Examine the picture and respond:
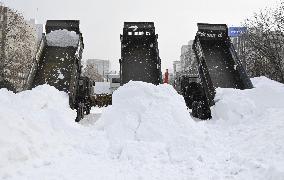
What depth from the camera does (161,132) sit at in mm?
9414

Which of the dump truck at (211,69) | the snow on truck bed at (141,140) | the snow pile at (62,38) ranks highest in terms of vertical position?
the snow pile at (62,38)

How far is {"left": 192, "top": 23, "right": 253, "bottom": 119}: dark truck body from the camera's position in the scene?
1479cm

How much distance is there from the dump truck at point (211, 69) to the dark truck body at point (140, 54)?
1841 millimetres

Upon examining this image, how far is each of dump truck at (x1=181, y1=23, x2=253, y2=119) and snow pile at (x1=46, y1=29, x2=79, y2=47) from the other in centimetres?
539

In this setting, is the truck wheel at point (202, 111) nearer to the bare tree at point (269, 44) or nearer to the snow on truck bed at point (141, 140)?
the snow on truck bed at point (141, 140)

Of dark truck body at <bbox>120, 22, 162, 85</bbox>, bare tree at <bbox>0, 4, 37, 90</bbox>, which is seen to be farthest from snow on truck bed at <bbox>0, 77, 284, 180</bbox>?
bare tree at <bbox>0, 4, 37, 90</bbox>

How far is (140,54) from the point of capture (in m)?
16.7

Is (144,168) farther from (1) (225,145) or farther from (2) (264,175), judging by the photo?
(1) (225,145)

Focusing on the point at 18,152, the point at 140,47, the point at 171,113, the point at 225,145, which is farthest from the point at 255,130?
the point at 140,47

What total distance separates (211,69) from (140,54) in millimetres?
3235

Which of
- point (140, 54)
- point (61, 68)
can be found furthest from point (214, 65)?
point (61, 68)

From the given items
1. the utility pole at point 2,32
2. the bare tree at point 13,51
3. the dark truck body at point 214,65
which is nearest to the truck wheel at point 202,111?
the dark truck body at point 214,65

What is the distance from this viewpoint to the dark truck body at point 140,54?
15.7m

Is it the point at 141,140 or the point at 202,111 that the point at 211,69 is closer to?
the point at 202,111
